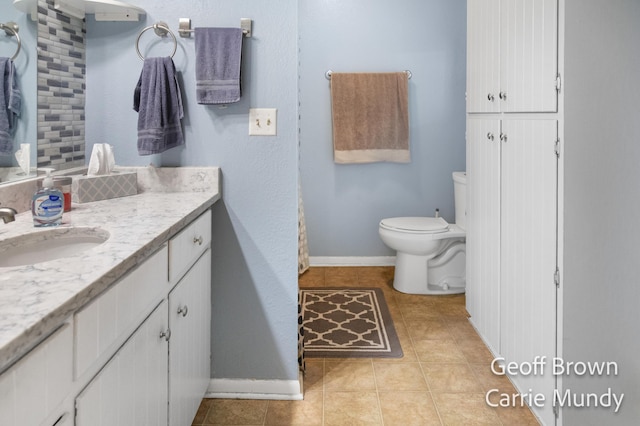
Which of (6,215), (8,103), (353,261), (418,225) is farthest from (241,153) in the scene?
(353,261)

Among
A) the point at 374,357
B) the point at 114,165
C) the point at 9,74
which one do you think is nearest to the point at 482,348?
the point at 374,357

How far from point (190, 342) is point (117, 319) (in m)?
0.74

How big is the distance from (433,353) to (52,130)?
1.96 m

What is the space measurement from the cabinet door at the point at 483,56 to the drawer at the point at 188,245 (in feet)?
4.54

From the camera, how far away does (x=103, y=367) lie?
1115mm

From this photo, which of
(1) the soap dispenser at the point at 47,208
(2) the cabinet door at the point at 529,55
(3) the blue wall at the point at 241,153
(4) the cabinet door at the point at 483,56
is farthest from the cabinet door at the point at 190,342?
(4) the cabinet door at the point at 483,56

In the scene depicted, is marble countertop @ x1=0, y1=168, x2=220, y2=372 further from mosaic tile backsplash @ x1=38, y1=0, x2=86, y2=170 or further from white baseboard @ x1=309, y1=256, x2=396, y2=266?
white baseboard @ x1=309, y1=256, x2=396, y2=266

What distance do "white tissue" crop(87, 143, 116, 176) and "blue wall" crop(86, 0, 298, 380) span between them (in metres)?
0.15

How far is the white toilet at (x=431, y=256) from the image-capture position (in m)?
3.62

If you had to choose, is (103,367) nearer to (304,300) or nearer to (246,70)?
(246,70)

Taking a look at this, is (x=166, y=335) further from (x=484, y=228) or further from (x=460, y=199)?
(x=460, y=199)

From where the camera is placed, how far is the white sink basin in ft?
4.54

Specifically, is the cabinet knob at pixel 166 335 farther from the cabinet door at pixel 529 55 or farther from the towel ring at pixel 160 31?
the cabinet door at pixel 529 55

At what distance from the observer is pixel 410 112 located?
14.0 feet
